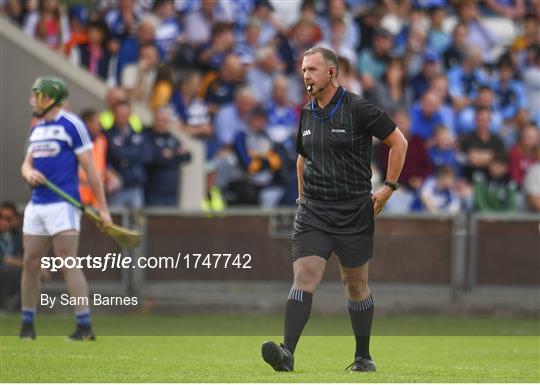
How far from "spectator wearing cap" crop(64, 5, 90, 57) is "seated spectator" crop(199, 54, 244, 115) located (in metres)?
1.79

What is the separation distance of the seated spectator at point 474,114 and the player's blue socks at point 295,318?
432 inches

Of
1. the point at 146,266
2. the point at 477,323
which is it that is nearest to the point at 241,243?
the point at 146,266

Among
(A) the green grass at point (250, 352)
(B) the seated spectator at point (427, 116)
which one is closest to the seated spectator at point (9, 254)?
(A) the green grass at point (250, 352)

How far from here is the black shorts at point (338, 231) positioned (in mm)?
9641

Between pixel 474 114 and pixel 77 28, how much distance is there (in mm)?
6063

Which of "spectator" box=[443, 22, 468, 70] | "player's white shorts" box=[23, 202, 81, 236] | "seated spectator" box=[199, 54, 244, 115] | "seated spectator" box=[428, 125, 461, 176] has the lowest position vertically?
"player's white shorts" box=[23, 202, 81, 236]

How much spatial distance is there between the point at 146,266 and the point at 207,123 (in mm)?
2737

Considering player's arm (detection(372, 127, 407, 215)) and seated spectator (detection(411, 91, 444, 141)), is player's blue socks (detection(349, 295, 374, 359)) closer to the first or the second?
player's arm (detection(372, 127, 407, 215))

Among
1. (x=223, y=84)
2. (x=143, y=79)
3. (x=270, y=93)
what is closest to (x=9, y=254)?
(x=143, y=79)

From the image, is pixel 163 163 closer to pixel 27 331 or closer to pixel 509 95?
pixel 27 331

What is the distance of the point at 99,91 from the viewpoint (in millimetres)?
18500

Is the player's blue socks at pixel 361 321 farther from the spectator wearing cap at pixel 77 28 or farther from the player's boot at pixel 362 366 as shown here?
the spectator wearing cap at pixel 77 28

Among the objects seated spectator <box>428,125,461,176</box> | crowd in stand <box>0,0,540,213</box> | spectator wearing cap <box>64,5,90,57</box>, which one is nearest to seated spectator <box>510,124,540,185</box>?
crowd in stand <box>0,0,540,213</box>

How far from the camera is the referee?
9539mm
